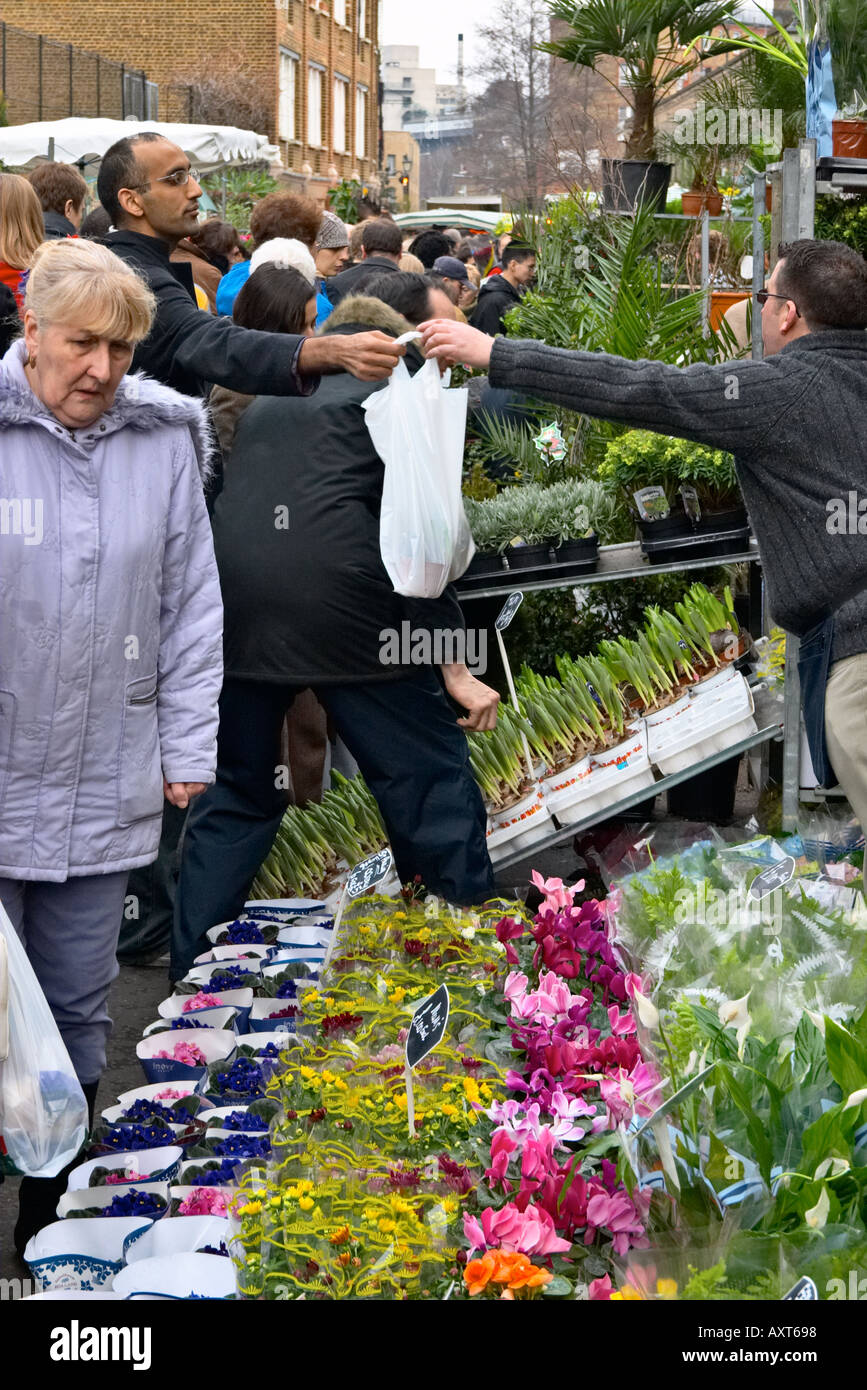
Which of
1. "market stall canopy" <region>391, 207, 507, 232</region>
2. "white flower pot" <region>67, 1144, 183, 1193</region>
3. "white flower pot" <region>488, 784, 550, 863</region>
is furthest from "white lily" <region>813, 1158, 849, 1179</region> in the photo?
"market stall canopy" <region>391, 207, 507, 232</region>

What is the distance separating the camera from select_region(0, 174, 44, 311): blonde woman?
4.70 metres

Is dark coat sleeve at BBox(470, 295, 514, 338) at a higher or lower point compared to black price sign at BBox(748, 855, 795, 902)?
higher

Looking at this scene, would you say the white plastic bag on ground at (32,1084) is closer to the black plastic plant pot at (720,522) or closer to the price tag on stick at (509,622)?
the price tag on stick at (509,622)

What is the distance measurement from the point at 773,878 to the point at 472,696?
1.41m

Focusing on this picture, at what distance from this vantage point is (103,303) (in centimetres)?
293

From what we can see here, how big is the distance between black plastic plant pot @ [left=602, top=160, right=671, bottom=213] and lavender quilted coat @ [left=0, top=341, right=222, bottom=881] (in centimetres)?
593

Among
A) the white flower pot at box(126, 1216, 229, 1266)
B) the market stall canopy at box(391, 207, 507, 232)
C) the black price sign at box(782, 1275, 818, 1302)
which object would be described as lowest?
the white flower pot at box(126, 1216, 229, 1266)

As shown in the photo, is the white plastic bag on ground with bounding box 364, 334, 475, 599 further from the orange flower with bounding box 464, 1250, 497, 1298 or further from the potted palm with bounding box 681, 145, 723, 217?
the potted palm with bounding box 681, 145, 723, 217

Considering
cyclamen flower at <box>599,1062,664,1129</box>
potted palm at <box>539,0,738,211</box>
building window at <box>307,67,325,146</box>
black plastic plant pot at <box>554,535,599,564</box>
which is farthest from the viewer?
building window at <box>307,67,325,146</box>

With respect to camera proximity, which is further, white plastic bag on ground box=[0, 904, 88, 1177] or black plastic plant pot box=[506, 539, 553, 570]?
black plastic plant pot box=[506, 539, 553, 570]

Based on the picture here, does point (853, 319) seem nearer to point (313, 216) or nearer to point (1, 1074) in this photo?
point (1, 1074)

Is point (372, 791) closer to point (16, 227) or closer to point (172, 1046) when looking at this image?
point (172, 1046)

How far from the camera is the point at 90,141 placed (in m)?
12.9

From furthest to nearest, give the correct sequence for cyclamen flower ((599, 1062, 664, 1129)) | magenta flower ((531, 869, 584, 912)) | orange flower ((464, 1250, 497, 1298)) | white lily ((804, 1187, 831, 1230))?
1. magenta flower ((531, 869, 584, 912))
2. cyclamen flower ((599, 1062, 664, 1129))
3. orange flower ((464, 1250, 497, 1298))
4. white lily ((804, 1187, 831, 1230))
